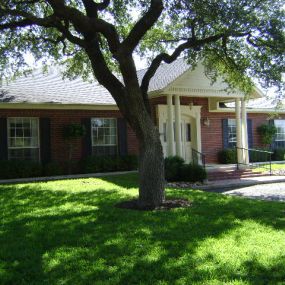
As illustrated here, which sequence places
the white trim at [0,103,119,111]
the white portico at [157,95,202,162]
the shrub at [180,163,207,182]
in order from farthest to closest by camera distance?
the white portico at [157,95,202,162] → the white trim at [0,103,119,111] → the shrub at [180,163,207,182]

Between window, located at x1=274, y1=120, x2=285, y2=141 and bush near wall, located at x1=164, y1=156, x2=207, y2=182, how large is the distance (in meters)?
11.1

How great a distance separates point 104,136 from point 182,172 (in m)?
4.48

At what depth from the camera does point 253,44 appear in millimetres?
11805

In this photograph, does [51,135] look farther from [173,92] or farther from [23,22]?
[23,22]

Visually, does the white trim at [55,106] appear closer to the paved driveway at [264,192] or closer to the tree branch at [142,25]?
the paved driveway at [264,192]

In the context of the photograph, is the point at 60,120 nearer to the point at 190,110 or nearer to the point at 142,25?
the point at 190,110

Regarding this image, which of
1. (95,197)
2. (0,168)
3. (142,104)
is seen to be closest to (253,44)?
(142,104)

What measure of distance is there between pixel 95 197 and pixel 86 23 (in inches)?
173

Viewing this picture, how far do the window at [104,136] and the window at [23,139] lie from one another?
2.49 m

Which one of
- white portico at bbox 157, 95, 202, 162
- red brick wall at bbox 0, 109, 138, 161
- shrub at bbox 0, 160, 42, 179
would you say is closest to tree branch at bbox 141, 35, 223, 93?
shrub at bbox 0, 160, 42, 179

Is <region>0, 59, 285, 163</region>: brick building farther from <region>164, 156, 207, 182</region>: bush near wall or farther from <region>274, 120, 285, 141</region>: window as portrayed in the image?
<region>274, 120, 285, 141</region>: window

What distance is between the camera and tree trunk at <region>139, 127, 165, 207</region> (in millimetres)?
9297

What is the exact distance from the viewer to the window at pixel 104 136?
18.4 m

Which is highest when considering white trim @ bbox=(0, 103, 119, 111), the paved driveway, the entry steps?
white trim @ bbox=(0, 103, 119, 111)
